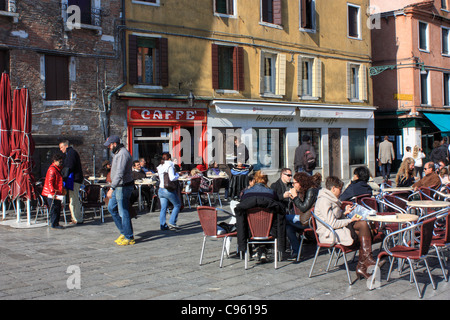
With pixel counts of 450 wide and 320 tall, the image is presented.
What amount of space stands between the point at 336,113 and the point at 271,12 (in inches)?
225

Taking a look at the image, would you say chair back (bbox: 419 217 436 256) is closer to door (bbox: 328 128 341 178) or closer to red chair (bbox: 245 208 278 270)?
red chair (bbox: 245 208 278 270)

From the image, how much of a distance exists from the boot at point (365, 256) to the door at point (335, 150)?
62.1 ft

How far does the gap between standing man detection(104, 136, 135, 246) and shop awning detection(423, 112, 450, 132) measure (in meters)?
23.8

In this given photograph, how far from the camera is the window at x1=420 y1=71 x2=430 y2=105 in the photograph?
29.9 meters

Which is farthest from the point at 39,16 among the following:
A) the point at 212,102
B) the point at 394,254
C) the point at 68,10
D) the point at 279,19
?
the point at 394,254

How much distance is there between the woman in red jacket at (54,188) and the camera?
36.8 feet

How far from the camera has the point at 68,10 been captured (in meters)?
16.3

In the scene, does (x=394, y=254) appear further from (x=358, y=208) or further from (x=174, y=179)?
(x=174, y=179)

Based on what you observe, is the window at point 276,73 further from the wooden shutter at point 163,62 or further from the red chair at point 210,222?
the red chair at point 210,222

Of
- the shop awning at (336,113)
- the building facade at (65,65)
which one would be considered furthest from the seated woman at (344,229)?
the shop awning at (336,113)

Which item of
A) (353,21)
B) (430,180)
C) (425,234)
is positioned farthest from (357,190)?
(353,21)
